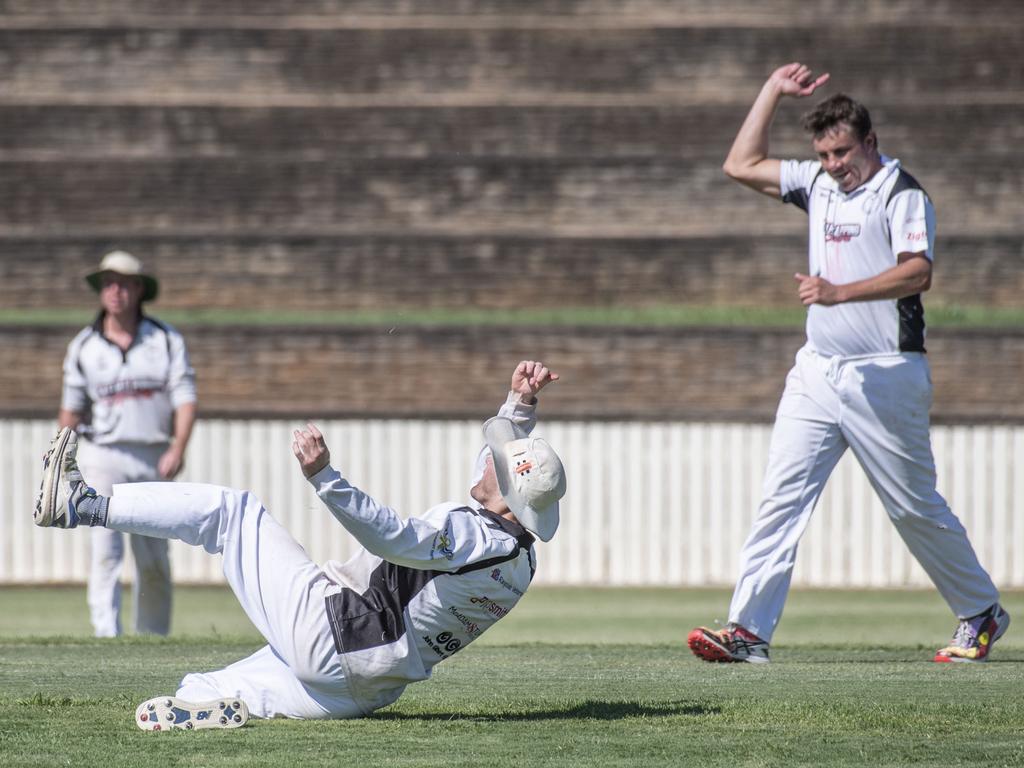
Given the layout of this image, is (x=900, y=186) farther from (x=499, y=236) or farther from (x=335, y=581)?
(x=499, y=236)

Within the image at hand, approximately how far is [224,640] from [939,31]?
14.9 metres

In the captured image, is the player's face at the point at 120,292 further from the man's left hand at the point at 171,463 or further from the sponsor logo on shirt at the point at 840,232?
the sponsor logo on shirt at the point at 840,232

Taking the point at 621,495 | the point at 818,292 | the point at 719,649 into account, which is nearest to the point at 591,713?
the point at 719,649

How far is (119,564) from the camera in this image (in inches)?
353

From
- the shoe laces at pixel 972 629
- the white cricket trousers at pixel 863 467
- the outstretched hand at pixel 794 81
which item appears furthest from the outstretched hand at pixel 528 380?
the shoe laces at pixel 972 629

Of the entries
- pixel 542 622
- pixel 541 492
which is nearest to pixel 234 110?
pixel 542 622

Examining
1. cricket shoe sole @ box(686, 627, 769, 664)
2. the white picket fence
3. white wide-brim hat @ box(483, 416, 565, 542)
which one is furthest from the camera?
the white picket fence

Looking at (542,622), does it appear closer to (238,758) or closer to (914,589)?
(914,589)

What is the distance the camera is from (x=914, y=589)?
42.6ft

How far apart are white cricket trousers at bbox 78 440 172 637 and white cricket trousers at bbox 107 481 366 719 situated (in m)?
3.99

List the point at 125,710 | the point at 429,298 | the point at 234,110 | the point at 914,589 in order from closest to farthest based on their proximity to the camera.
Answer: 1. the point at 125,710
2. the point at 914,589
3. the point at 429,298
4. the point at 234,110

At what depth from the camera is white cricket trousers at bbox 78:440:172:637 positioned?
8922 millimetres

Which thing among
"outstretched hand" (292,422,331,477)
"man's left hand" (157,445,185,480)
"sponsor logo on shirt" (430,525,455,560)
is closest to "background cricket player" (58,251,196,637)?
"man's left hand" (157,445,185,480)

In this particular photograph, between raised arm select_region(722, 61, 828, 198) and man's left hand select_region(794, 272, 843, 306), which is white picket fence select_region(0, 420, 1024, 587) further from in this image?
man's left hand select_region(794, 272, 843, 306)
